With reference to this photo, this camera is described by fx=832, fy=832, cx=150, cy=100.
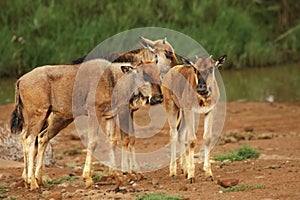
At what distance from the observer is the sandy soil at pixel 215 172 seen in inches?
400

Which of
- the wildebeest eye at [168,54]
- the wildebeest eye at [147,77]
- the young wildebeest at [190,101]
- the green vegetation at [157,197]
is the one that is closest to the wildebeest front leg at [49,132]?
the wildebeest eye at [147,77]

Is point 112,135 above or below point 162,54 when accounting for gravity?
below

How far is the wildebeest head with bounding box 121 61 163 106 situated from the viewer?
451 inches

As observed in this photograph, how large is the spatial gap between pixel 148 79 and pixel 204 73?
2.58 ft

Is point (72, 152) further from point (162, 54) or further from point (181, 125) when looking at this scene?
point (181, 125)

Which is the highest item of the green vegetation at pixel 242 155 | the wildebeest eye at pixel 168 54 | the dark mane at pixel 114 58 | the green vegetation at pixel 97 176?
the wildebeest eye at pixel 168 54

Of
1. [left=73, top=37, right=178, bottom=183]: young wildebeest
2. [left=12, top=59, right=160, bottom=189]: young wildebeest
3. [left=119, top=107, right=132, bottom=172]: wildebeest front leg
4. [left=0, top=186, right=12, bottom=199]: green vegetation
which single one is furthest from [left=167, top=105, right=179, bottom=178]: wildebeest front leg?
[left=0, top=186, right=12, bottom=199]: green vegetation

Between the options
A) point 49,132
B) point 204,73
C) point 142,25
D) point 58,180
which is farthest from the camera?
point 142,25

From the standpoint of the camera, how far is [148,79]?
11461mm

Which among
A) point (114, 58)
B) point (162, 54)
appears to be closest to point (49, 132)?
point (114, 58)

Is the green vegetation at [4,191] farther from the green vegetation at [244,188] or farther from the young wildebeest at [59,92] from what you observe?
the green vegetation at [244,188]

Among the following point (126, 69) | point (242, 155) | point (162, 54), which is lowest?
point (242, 155)

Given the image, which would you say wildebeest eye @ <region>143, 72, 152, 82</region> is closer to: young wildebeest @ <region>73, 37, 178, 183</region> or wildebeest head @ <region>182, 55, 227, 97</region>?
young wildebeest @ <region>73, 37, 178, 183</region>

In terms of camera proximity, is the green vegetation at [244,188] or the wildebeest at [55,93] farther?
the wildebeest at [55,93]
